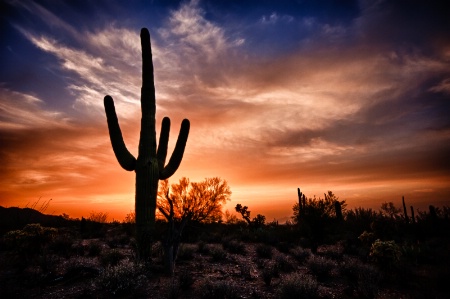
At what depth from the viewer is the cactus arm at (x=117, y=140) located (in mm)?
11156

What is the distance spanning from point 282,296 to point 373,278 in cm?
342

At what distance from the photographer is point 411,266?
10.0m

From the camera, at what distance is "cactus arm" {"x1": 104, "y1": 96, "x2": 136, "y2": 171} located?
11156 mm

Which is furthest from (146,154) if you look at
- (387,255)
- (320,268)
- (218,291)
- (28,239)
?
(387,255)

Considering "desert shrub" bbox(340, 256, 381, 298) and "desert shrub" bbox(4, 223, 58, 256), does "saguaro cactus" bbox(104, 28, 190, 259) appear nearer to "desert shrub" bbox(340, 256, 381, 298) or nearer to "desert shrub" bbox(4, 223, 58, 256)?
"desert shrub" bbox(4, 223, 58, 256)

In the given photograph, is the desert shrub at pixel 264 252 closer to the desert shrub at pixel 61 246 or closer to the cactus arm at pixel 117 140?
the cactus arm at pixel 117 140


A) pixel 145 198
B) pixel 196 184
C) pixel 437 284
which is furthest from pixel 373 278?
pixel 196 184

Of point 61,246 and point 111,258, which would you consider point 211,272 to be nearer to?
point 111,258

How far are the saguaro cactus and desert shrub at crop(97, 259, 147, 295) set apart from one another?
2207 millimetres

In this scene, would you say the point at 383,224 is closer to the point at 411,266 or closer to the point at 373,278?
the point at 411,266

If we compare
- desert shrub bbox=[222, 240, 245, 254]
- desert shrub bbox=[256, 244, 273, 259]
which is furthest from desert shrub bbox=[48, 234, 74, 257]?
desert shrub bbox=[256, 244, 273, 259]

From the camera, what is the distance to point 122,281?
6801mm

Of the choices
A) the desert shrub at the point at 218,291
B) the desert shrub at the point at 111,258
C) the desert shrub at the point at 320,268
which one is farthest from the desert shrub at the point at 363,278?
the desert shrub at the point at 111,258

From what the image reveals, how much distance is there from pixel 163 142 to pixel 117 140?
2.01m
